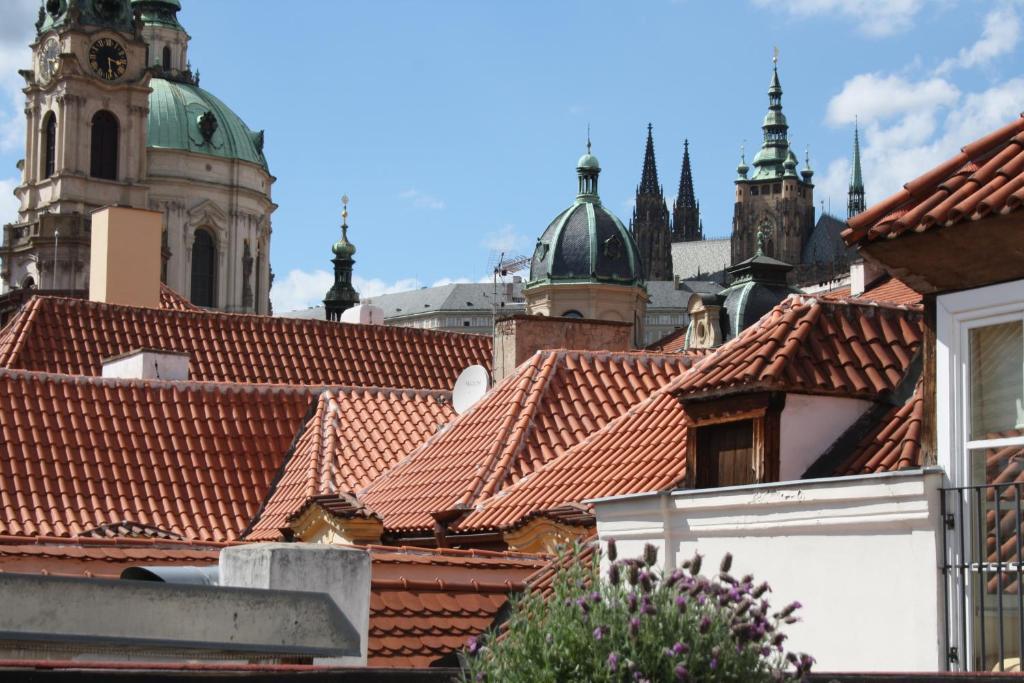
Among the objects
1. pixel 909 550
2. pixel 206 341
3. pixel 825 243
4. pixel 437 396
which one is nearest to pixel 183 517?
pixel 437 396

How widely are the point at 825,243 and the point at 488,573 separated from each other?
184129mm

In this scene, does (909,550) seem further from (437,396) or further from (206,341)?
(206,341)

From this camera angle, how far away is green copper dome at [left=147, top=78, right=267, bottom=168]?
4131 inches

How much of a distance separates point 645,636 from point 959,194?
5.07m

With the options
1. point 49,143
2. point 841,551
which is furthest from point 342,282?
point 841,551

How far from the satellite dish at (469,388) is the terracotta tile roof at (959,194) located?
15093 millimetres

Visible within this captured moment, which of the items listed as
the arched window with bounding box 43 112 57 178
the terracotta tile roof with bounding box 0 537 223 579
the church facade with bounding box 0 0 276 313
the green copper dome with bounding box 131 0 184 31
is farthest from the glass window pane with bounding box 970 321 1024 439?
the green copper dome with bounding box 131 0 184 31

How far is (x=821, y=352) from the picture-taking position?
1472 centimetres

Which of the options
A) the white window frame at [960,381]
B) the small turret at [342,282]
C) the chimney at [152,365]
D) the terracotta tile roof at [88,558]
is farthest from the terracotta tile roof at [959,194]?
the small turret at [342,282]

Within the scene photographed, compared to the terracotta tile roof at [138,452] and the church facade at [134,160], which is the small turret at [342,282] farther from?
the terracotta tile roof at [138,452]

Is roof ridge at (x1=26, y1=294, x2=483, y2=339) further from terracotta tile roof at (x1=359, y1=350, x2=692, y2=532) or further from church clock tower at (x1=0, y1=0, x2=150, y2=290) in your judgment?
church clock tower at (x1=0, y1=0, x2=150, y2=290)

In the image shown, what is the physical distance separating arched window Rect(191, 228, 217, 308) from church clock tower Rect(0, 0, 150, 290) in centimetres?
777

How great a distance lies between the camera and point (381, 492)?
2333 centimetres

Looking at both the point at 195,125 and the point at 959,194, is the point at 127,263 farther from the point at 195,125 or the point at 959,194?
the point at 195,125
